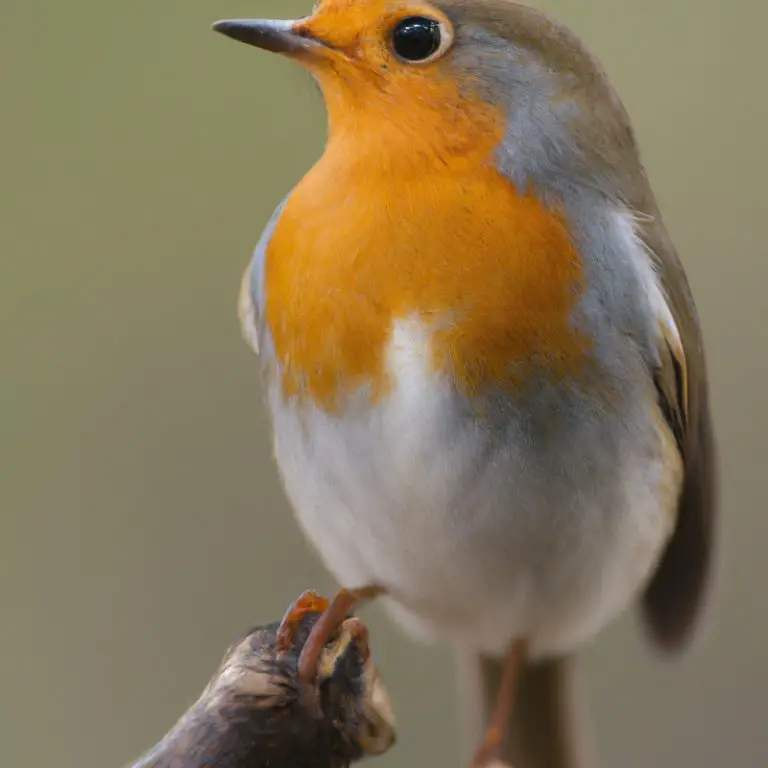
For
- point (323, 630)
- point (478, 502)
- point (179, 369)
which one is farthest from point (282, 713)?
point (179, 369)

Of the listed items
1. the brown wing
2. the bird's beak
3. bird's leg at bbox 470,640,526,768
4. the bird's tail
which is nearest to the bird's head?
the bird's beak

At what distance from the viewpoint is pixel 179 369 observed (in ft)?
5.41

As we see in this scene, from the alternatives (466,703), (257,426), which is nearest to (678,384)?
(466,703)

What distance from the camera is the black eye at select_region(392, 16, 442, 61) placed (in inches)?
37.5

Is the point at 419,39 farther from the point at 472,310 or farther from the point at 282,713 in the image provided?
the point at 282,713

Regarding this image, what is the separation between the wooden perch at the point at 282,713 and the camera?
2.83 ft

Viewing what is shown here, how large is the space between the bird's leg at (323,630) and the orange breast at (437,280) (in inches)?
6.7

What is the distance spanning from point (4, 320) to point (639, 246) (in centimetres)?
100

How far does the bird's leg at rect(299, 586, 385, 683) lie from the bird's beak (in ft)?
1.50

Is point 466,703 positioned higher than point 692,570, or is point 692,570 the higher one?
point 692,570

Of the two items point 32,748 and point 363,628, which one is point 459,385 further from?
point 32,748

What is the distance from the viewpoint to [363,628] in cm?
97

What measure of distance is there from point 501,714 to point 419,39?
0.63 m

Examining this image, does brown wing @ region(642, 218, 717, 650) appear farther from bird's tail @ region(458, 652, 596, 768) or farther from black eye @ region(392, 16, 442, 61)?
black eye @ region(392, 16, 442, 61)
